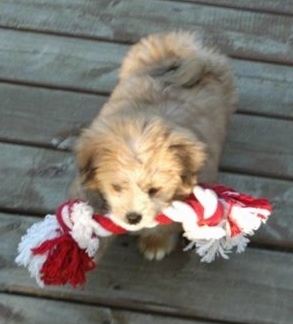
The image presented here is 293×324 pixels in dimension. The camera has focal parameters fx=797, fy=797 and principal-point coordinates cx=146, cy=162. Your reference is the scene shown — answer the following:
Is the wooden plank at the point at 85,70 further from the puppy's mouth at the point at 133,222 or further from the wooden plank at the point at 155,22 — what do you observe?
the puppy's mouth at the point at 133,222

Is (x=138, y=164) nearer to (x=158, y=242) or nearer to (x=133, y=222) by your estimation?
(x=133, y=222)

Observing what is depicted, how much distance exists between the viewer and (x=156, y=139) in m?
1.49

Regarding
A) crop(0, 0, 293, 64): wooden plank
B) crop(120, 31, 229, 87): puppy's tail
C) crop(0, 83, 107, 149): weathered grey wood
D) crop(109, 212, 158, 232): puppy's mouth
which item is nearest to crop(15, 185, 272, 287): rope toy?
crop(109, 212, 158, 232): puppy's mouth

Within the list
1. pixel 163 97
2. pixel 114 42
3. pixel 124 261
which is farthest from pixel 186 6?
Result: pixel 124 261

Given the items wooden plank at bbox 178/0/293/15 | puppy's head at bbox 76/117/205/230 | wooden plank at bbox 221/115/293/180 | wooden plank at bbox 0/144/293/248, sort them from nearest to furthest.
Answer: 1. puppy's head at bbox 76/117/205/230
2. wooden plank at bbox 0/144/293/248
3. wooden plank at bbox 221/115/293/180
4. wooden plank at bbox 178/0/293/15

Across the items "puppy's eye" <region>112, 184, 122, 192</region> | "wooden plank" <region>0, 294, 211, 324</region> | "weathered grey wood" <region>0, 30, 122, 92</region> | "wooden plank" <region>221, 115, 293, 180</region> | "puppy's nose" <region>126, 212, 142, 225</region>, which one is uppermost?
"puppy's eye" <region>112, 184, 122, 192</region>

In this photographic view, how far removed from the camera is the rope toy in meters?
1.58

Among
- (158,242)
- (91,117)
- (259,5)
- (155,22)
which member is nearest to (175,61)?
(91,117)

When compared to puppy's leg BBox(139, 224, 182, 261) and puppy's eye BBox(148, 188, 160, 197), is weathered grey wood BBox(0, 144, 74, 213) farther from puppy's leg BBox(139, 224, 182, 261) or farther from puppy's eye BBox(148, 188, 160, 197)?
puppy's eye BBox(148, 188, 160, 197)

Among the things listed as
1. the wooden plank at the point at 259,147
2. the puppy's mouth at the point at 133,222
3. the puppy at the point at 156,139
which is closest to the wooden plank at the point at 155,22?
the wooden plank at the point at 259,147

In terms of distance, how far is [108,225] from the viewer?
161 cm

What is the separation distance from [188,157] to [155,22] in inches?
37.7

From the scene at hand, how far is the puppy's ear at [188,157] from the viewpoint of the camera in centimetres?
150

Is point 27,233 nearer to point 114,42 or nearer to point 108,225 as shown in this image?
point 108,225
